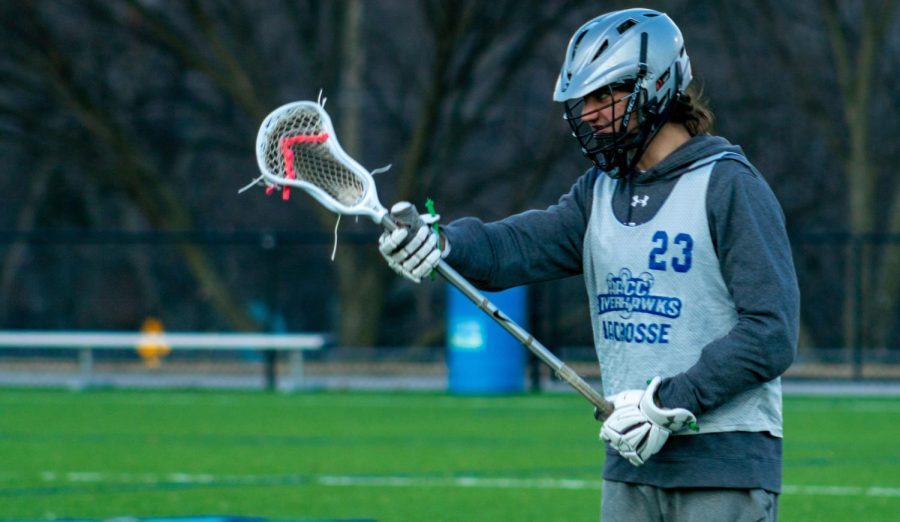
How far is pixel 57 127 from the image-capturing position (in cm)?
2462

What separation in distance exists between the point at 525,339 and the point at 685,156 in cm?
70

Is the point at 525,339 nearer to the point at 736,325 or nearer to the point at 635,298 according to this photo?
the point at 635,298

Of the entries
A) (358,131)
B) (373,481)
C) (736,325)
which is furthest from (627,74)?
(358,131)

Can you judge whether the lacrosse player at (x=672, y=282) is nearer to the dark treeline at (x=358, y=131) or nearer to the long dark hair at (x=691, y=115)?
the long dark hair at (x=691, y=115)

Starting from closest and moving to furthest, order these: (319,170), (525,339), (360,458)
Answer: (525,339) < (319,170) < (360,458)

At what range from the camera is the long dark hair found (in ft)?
13.3

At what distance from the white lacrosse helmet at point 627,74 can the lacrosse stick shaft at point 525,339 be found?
502mm

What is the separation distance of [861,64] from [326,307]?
8521mm

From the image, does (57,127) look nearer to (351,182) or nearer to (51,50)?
(51,50)

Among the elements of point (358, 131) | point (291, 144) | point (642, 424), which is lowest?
point (642, 424)

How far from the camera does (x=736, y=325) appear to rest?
374 centimetres

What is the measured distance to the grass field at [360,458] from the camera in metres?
8.71

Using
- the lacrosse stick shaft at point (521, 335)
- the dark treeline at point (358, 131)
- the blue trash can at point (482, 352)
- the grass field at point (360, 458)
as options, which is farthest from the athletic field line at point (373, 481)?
the dark treeline at point (358, 131)

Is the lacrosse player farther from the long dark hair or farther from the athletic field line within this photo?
the athletic field line
